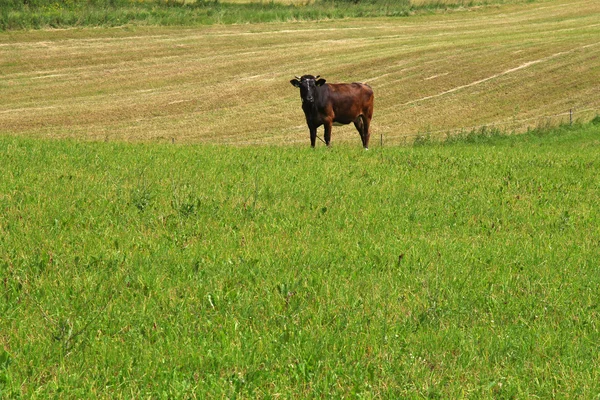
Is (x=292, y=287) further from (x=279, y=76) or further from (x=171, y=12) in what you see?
(x=171, y=12)

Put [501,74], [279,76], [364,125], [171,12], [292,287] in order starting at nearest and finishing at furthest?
[292,287] < [364,125] < [501,74] < [279,76] < [171,12]

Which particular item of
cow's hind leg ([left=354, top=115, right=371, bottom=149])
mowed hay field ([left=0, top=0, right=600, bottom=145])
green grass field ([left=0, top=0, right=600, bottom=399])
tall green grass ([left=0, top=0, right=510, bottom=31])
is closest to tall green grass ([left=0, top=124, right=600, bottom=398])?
green grass field ([left=0, top=0, right=600, bottom=399])

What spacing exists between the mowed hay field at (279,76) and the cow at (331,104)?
3.30 metres

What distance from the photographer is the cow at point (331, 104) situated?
78.0ft

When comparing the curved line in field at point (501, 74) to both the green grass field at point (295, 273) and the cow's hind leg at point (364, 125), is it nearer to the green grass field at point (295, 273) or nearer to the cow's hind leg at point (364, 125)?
the cow's hind leg at point (364, 125)

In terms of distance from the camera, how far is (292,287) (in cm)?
703

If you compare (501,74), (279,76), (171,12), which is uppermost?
(171,12)

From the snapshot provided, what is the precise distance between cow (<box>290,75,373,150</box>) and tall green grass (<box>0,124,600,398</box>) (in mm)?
10747

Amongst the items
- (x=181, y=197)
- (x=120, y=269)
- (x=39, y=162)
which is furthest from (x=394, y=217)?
(x=39, y=162)

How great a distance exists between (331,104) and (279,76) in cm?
2285

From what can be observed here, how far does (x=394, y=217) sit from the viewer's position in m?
10.4

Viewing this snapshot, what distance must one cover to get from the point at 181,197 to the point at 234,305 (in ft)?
15.5

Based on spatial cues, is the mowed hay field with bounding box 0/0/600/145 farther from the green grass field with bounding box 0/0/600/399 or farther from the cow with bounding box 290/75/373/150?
the green grass field with bounding box 0/0/600/399

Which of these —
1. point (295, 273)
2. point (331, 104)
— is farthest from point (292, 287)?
point (331, 104)
